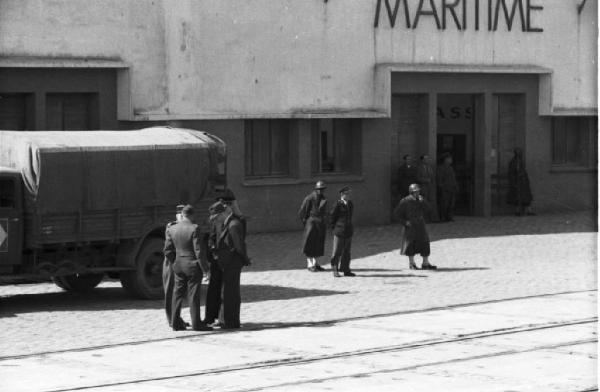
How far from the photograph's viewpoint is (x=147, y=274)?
2192 cm

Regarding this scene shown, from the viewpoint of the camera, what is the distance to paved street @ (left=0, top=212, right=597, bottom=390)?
741 inches

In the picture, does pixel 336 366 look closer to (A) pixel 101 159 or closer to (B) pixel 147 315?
(B) pixel 147 315

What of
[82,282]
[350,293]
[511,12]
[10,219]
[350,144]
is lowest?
[350,293]

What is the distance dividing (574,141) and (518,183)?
3.42 meters

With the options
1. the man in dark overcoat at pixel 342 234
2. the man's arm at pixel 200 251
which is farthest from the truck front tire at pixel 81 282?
the man in dark overcoat at pixel 342 234

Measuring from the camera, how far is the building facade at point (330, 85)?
29516mm

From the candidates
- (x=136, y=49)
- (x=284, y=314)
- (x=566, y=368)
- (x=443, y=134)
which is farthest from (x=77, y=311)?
(x=443, y=134)

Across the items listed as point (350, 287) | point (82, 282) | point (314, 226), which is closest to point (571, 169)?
point (314, 226)

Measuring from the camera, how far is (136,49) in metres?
30.3

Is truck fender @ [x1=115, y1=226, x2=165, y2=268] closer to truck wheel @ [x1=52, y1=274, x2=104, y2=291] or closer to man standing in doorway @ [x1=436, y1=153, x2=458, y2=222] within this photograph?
truck wheel @ [x1=52, y1=274, x2=104, y2=291]

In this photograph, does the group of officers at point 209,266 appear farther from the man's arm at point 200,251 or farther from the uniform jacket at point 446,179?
the uniform jacket at point 446,179

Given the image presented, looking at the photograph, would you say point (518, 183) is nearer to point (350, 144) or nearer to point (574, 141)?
point (574, 141)

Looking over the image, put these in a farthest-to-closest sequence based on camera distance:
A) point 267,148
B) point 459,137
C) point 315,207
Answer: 1. point 459,137
2. point 267,148
3. point 315,207

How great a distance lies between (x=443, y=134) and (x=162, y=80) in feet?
32.2
